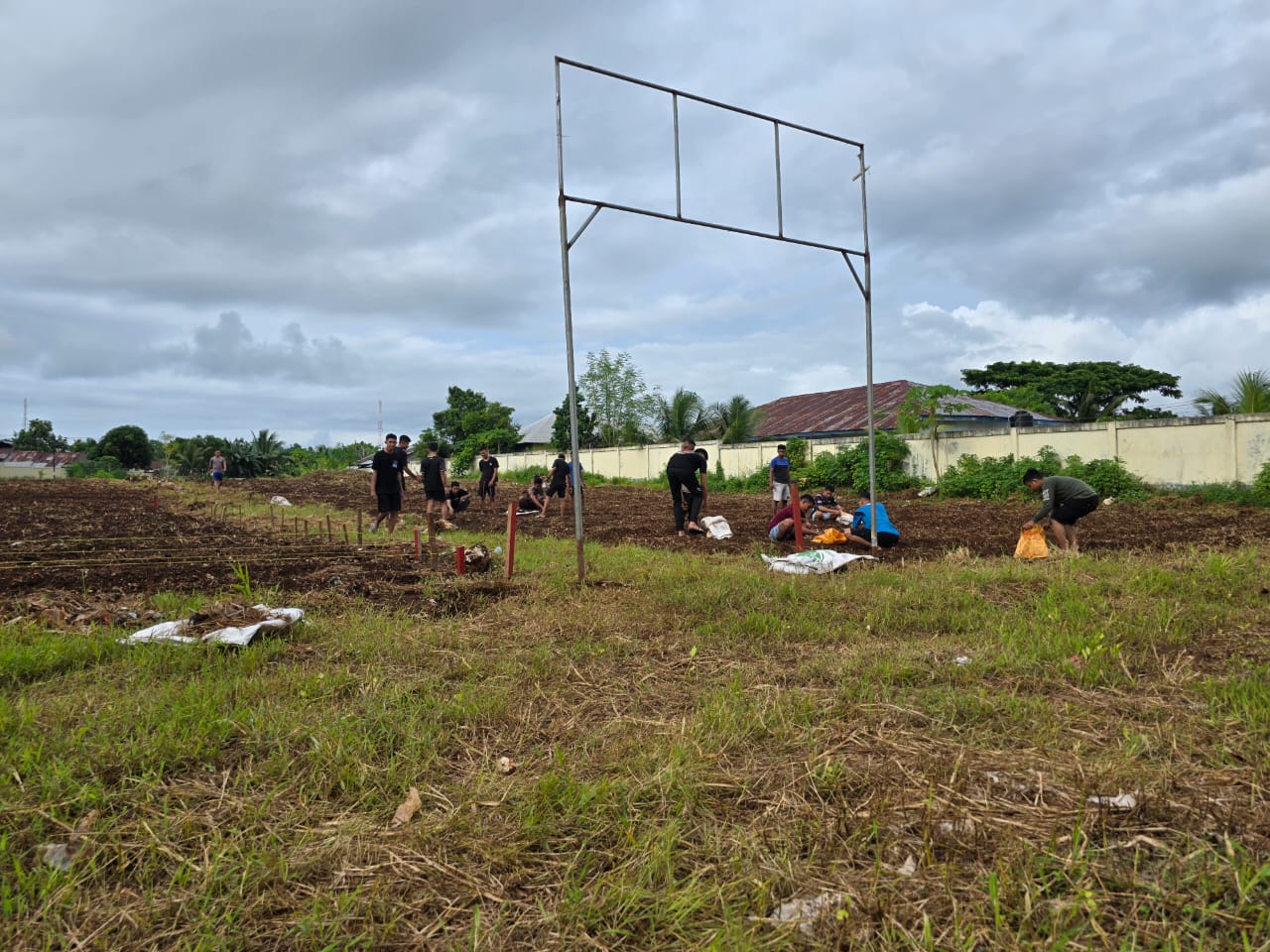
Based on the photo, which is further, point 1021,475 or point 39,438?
point 39,438

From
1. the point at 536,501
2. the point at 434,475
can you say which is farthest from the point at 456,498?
the point at 434,475

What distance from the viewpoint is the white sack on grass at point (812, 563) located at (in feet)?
26.2

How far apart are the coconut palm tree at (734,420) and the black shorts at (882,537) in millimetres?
19211

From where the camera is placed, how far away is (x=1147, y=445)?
681 inches

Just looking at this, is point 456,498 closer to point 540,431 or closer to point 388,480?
point 388,480

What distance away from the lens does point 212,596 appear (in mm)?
6895

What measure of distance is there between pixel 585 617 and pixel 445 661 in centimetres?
142

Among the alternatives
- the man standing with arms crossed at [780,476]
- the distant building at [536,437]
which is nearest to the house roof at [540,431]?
the distant building at [536,437]

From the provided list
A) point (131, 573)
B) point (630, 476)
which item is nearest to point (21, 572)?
point (131, 573)

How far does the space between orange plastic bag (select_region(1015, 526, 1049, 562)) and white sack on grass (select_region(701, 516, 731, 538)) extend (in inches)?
163

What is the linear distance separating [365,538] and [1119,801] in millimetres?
10440

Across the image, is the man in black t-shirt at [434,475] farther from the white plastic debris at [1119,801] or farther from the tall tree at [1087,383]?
the tall tree at [1087,383]

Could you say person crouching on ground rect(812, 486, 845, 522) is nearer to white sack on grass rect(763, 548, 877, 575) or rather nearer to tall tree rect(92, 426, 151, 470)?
white sack on grass rect(763, 548, 877, 575)

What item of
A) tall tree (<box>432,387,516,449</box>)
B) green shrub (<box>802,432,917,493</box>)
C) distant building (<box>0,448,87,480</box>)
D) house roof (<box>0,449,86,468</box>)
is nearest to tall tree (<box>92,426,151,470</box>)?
distant building (<box>0,448,87,480</box>)
